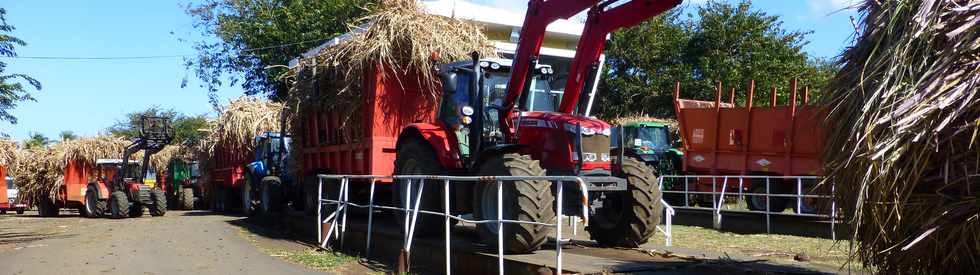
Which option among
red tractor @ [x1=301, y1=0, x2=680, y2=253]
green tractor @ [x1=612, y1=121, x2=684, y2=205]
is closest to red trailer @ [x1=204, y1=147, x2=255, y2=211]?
green tractor @ [x1=612, y1=121, x2=684, y2=205]

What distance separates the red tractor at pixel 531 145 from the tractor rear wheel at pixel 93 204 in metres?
16.3

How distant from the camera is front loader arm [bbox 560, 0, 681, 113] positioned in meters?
8.97

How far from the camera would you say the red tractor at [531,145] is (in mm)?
8453

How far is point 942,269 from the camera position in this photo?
4598 millimetres

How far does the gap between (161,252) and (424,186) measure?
441cm

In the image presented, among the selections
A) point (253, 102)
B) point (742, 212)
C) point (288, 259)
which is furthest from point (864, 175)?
point (253, 102)

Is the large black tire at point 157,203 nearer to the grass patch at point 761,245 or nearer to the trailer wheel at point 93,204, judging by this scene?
the trailer wheel at point 93,204

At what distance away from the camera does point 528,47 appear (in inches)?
380

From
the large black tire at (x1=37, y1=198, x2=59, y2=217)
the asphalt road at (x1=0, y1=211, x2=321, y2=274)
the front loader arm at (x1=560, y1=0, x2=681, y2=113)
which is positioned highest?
the front loader arm at (x1=560, y1=0, x2=681, y2=113)

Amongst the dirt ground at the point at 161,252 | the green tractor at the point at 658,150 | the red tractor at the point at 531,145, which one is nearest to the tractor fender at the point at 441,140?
the red tractor at the point at 531,145

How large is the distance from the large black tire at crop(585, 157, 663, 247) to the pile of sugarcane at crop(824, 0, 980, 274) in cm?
427

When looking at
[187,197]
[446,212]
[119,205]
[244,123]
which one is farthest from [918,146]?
[187,197]

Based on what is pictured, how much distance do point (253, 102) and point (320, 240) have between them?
12926 millimetres

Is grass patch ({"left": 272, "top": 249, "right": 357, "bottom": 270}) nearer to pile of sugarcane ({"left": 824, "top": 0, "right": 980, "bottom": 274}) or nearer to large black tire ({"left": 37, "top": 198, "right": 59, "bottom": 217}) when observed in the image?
pile of sugarcane ({"left": 824, "top": 0, "right": 980, "bottom": 274})
